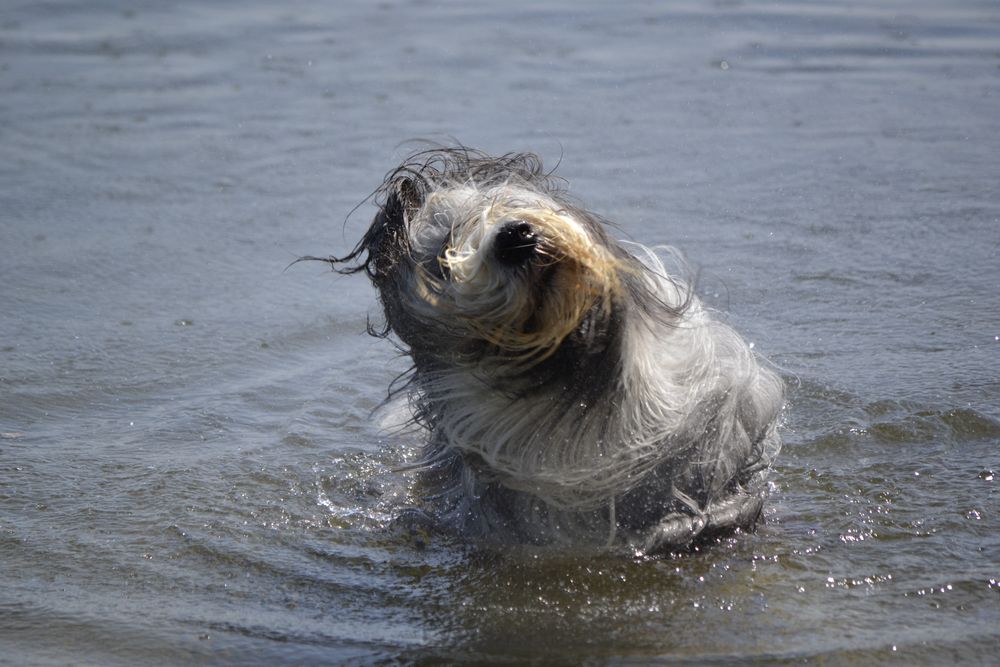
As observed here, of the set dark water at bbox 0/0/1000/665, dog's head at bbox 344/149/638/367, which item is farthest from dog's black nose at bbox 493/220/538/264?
dark water at bbox 0/0/1000/665

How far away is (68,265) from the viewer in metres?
7.01

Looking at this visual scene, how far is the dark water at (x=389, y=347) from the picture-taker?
12.6 ft

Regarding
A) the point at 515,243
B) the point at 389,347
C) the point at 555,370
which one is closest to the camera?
the point at 515,243

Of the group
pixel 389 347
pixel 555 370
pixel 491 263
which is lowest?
pixel 389 347

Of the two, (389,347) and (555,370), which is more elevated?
(555,370)

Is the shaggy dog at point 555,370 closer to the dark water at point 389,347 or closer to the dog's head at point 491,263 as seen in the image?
the dog's head at point 491,263

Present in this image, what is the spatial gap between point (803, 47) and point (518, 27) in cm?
278

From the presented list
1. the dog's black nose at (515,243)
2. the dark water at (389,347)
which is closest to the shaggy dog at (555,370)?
the dog's black nose at (515,243)

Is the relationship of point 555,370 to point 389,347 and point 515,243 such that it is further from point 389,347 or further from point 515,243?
point 389,347

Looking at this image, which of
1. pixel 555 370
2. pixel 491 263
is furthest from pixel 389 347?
pixel 491 263

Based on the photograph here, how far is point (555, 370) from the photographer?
347 cm

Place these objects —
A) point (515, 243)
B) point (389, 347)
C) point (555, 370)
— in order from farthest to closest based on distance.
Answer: point (389, 347) < point (555, 370) < point (515, 243)

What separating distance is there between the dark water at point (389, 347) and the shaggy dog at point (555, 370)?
Answer: 0.20 metres

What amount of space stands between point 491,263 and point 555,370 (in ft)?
1.23
